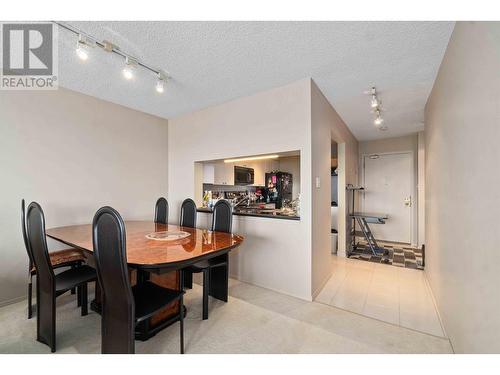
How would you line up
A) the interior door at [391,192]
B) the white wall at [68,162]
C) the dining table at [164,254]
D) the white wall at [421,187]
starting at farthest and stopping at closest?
1. the interior door at [391,192]
2. the white wall at [421,187]
3. the white wall at [68,162]
4. the dining table at [164,254]

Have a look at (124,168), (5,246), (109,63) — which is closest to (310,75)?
(109,63)

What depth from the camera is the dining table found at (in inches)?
56.9

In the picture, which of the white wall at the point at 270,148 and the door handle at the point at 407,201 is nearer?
the white wall at the point at 270,148

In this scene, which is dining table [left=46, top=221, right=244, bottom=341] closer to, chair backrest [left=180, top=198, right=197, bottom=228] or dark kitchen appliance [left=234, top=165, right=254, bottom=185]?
chair backrest [left=180, top=198, right=197, bottom=228]

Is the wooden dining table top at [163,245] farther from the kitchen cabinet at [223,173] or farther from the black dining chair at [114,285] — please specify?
the kitchen cabinet at [223,173]

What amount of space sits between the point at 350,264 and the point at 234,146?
269 cm

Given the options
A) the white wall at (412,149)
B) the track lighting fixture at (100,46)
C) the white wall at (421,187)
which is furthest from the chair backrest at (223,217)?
the white wall at (412,149)

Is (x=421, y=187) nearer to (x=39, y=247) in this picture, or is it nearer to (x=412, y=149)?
(x=412, y=149)

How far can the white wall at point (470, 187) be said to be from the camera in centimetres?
103

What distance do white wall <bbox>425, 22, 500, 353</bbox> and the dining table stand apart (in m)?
1.54

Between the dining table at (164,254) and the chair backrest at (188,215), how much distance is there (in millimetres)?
461

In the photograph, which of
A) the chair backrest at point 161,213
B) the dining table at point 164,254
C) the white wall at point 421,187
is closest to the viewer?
the dining table at point 164,254
